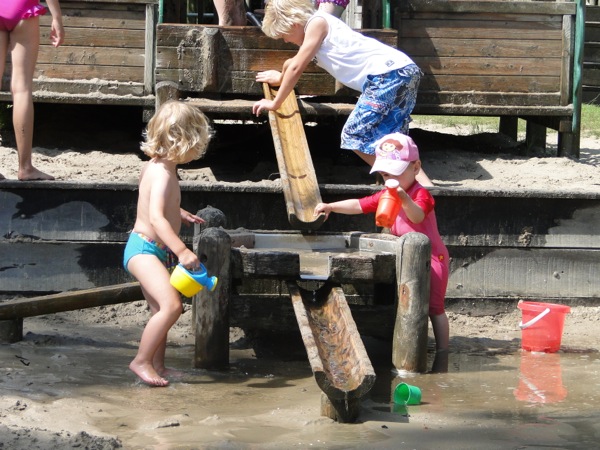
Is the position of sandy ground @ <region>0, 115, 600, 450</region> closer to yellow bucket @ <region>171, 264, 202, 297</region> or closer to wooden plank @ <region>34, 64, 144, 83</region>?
yellow bucket @ <region>171, 264, 202, 297</region>

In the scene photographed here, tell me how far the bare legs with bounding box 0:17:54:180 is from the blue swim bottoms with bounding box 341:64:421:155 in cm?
191

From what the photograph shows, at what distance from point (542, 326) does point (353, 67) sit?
6.42 feet

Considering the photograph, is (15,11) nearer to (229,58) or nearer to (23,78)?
(23,78)

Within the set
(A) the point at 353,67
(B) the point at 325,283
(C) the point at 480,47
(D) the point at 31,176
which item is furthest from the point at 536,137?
(D) the point at 31,176

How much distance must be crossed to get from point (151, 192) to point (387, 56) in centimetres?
205

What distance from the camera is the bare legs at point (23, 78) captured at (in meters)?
6.13

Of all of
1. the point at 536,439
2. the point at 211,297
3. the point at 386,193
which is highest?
the point at 386,193

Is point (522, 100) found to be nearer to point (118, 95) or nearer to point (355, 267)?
point (118, 95)

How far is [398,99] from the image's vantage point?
611 centimetres

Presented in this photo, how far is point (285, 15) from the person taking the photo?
5.91 metres

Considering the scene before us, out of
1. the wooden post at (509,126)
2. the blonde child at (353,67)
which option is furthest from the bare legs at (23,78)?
the wooden post at (509,126)

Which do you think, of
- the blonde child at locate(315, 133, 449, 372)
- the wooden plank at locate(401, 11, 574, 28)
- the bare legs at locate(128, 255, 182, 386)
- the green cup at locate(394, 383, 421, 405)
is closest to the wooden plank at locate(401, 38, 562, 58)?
the wooden plank at locate(401, 11, 574, 28)

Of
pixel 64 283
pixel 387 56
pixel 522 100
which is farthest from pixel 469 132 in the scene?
pixel 64 283

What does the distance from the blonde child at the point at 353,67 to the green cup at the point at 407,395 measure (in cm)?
215
